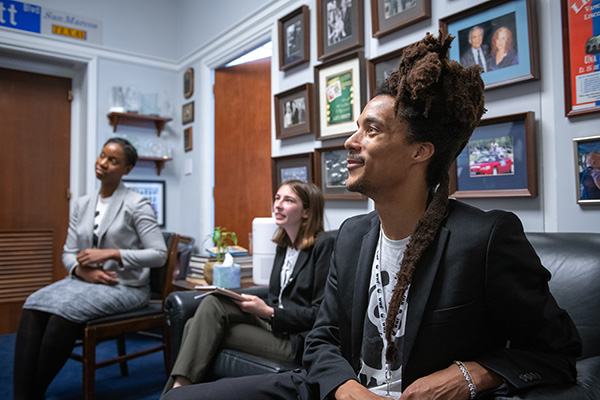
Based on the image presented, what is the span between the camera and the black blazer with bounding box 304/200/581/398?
3.12ft

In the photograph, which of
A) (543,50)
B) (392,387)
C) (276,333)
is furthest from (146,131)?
(392,387)

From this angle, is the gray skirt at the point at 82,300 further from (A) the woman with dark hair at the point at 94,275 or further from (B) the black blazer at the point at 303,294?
(B) the black blazer at the point at 303,294

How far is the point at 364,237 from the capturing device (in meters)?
1.21

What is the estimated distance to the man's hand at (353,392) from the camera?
0.98 meters

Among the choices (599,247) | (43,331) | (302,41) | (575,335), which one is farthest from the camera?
(302,41)

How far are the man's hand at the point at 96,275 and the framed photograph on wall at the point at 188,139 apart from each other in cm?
194

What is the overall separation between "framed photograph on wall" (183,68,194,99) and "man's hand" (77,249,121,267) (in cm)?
217

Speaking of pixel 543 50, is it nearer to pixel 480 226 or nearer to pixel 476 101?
pixel 476 101

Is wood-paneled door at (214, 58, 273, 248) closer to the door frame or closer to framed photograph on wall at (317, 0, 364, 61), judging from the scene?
framed photograph on wall at (317, 0, 364, 61)

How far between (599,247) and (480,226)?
590 mm

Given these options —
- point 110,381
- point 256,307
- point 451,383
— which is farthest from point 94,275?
point 451,383

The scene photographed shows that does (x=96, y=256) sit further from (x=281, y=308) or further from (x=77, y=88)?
(x=77, y=88)

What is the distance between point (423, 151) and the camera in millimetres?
1093

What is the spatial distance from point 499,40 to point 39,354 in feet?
8.17
